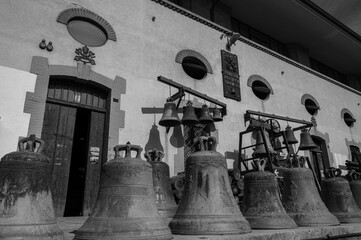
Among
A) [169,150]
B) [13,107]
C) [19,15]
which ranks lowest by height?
[169,150]

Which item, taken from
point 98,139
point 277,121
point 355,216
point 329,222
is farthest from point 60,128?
point 277,121

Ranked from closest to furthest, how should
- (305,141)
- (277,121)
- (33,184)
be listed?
(33,184)
(305,141)
(277,121)

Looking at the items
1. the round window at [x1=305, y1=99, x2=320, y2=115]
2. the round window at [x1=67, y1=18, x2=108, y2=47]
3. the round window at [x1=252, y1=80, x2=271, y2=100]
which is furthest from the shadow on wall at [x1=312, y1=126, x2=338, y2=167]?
the round window at [x1=67, y1=18, x2=108, y2=47]

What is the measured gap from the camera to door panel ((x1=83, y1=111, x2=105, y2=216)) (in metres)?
6.43

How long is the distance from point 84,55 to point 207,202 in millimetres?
5122

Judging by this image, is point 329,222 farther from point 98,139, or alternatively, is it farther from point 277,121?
point 277,121

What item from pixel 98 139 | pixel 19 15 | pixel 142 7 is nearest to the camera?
pixel 19 15

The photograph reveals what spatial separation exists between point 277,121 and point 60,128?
281 inches

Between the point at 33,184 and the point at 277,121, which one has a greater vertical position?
the point at 277,121

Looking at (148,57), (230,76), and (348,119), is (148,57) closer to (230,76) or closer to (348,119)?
(230,76)

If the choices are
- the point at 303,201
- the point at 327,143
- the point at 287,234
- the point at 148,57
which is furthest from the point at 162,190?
the point at 327,143

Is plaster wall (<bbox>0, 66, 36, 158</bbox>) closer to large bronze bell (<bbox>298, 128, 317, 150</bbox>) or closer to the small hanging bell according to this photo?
the small hanging bell

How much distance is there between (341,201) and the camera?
15.4 feet

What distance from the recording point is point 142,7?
8.50 meters
